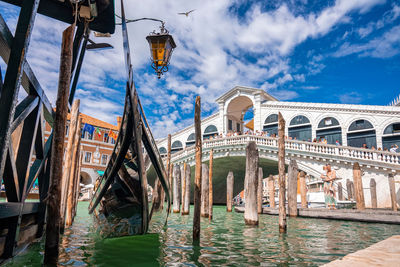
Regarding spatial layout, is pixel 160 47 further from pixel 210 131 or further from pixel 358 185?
pixel 210 131

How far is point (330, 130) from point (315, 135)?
2.89 feet

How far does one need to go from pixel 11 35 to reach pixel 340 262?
2652 millimetres

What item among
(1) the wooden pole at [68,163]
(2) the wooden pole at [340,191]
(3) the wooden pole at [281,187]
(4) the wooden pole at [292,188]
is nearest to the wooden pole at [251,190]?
(3) the wooden pole at [281,187]

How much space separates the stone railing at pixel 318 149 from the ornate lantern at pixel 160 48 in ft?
35.3

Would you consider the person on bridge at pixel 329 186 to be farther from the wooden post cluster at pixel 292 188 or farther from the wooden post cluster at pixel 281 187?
the wooden post cluster at pixel 281 187

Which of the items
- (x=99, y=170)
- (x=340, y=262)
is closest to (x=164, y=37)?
(x=340, y=262)

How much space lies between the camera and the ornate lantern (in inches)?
144

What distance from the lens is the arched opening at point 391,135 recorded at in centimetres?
1541

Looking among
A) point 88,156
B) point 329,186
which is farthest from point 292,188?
point 88,156

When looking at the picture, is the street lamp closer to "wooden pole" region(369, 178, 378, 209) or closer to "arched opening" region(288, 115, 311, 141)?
"wooden pole" region(369, 178, 378, 209)

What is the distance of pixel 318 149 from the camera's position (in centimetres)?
1327

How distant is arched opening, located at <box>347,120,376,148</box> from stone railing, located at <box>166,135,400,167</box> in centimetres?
268

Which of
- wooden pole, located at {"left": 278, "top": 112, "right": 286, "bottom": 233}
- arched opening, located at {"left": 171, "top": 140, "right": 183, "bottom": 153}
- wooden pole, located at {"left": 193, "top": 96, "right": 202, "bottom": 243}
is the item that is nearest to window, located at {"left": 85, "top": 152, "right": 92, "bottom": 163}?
arched opening, located at {"left": 171, "top": 140, "right": 183, "bottom": 153}

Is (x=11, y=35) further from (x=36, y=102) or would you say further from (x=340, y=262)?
(x=340, y=262)
